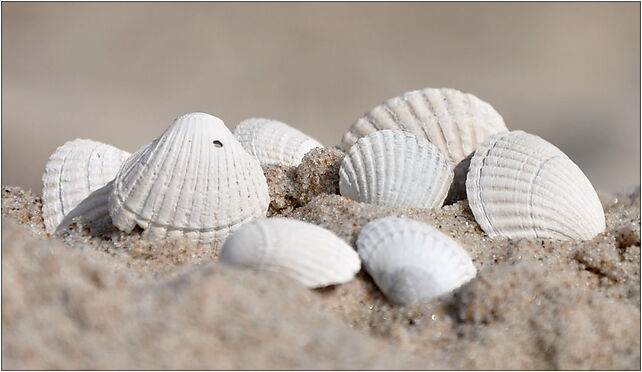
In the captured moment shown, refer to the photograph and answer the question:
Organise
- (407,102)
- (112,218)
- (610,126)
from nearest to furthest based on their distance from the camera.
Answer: (112,218), (407,102), (610,126)

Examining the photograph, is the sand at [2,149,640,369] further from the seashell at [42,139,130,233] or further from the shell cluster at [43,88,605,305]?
the seashell at [42,139,130,233]

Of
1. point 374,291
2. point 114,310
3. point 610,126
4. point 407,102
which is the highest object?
point 407,102

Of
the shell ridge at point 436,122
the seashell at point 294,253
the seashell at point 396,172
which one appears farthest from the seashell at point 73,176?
the shell ridge at point 436,122

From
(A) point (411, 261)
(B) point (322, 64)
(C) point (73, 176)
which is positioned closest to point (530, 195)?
(A) point (411, 261)

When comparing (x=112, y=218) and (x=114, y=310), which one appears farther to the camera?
(x=112, y=218)

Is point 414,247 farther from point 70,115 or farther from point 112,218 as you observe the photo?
point 70,115

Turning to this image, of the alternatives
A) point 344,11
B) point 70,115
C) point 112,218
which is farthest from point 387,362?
point 344,11

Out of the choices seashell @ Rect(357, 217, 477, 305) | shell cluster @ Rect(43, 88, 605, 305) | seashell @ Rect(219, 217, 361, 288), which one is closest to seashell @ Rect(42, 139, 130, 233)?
shell cluster @ Rect(43, 88, 605, 305)
